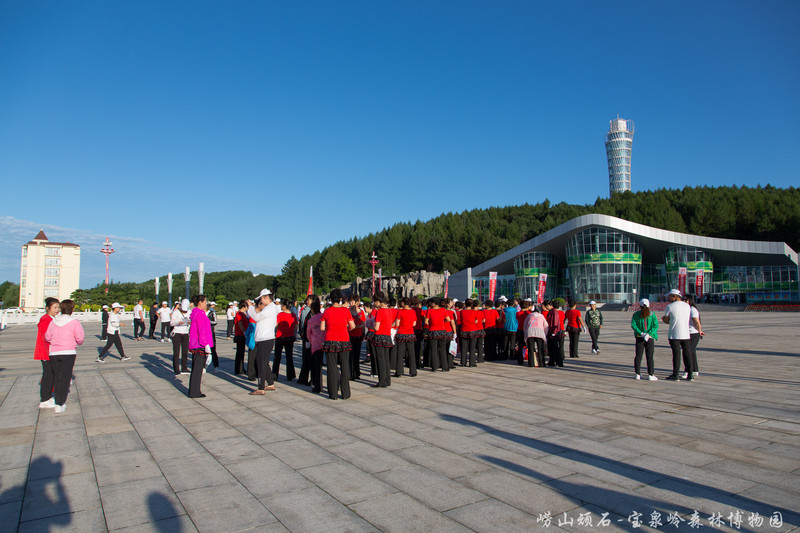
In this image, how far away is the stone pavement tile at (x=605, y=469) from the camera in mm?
4183

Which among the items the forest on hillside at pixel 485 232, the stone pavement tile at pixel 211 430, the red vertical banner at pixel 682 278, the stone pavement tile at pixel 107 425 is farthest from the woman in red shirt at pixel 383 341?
the forest on hillside at pixel 485 232

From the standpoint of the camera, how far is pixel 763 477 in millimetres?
4227

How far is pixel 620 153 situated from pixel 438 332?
533 ft

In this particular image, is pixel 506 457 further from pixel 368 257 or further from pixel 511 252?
pixel 368 257

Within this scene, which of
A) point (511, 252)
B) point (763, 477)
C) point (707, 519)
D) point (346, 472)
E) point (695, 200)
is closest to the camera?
point (707, 519)

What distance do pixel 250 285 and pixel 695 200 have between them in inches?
3375

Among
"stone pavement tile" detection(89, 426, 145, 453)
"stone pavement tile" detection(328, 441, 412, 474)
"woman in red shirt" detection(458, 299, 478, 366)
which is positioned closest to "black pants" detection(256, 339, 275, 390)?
"stone pavement tile" detection(89, 426, 145, 453)

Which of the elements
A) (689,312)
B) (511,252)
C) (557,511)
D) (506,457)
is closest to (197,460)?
(506,457)

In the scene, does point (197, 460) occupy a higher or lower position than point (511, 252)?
lower

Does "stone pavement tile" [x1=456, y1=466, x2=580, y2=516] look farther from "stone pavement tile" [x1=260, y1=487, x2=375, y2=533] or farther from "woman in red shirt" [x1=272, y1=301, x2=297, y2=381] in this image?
"woman in red shirt" [x1=272, y1=301, x2=297, y2=381]

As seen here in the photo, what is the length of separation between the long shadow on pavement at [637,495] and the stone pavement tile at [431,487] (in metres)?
0.66

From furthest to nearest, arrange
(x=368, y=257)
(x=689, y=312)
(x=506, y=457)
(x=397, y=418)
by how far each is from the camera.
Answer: (x=368, y=257) < (x=689, y=312) < (x=397, y=418) < (x=506, y=457)

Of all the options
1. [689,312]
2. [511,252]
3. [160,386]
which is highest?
[511,252]

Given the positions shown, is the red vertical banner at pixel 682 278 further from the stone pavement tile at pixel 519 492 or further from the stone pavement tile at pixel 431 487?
the stone pavement tile at pixel 431 487
